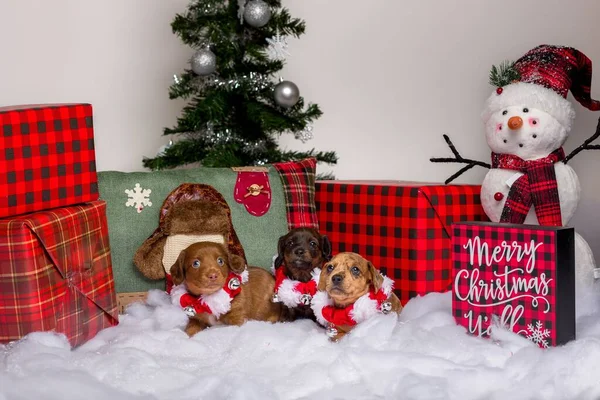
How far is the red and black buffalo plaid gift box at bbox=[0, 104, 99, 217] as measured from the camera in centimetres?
146

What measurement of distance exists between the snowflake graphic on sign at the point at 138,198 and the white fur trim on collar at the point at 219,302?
1.13ft

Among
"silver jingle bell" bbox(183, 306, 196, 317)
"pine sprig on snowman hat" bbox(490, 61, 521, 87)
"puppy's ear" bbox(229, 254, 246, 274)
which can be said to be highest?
"pine sprig on snowman hat" bbox(490, 61, 521, 87)

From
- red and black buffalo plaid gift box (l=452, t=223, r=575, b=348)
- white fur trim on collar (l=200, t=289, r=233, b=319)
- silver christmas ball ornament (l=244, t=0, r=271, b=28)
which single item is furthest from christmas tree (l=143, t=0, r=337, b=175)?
red and black buffalo plaid gift box (l=452, t=223, r=575, b=348)

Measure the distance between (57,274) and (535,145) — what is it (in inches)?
43.7

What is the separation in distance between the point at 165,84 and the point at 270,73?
438mm

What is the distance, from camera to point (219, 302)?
1593 millimetres

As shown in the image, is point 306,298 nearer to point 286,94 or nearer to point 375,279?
point 375,279

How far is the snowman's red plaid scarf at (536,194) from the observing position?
1750 mm

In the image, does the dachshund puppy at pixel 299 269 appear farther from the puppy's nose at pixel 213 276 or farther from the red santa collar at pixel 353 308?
the puppy's nose at pixel 213 276

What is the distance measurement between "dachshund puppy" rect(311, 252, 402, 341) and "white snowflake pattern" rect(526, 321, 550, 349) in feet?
0.93

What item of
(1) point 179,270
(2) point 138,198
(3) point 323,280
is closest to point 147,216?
(2) point 138,198

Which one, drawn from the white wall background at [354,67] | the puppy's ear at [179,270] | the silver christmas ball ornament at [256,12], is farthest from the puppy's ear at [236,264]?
the white wall background at [354,67]

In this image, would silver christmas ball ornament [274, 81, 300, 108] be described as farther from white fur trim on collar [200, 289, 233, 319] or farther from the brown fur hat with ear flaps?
white fur trim on collar [200, 289, 233, 319]

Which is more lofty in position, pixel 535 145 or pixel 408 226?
pixel 535 145
